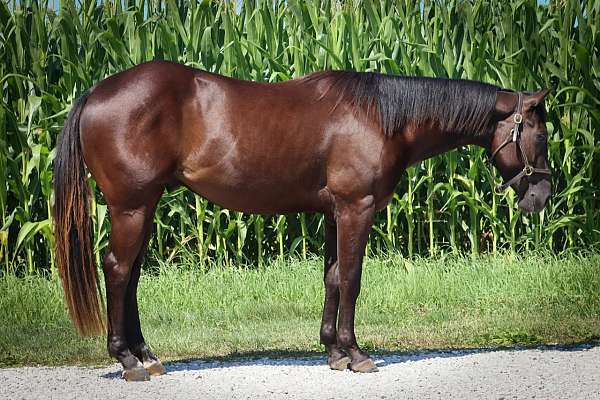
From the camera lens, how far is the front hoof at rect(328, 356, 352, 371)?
20.4ft

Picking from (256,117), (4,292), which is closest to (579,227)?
(256,117)

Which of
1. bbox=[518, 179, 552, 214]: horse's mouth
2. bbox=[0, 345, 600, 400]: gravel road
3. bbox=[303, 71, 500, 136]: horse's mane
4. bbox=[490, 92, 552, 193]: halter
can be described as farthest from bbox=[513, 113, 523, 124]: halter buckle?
bbox=[0, 345, 600, 400]: gravel road

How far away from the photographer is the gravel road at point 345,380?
5.49 meters

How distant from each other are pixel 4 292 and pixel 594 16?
20.3ft

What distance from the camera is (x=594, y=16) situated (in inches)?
392

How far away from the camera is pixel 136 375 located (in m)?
5.95

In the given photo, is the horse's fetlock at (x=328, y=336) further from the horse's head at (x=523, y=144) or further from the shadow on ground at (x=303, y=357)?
the horse's head at (x=523, y=144)

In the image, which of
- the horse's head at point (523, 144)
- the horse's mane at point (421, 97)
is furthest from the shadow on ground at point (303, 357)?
the horse's mane at point (421, 97)

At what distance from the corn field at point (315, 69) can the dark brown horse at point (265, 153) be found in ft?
9.40

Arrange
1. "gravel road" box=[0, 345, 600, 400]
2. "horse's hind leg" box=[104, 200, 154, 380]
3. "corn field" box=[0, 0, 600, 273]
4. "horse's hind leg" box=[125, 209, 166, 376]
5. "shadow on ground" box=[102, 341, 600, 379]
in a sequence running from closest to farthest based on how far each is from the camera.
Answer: "gravel road" box=[0, 345, 600, 400] → "horse's hind leg" box=[104, 200, 154, 380] → "horse's hind leg" box=[125, 209, 166, 376] → "shadow on ground" box=[102, 341, 600, 379] → "corn field" box=[0, 0, 600, 273]

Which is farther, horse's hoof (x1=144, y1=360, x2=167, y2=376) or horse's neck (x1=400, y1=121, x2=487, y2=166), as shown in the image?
horse's neck (x1=400, y1=121, x2=487, y2=166)

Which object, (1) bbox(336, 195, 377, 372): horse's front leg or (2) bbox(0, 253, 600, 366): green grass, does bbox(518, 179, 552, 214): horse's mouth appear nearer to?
(1) bbox(336, 195, 377, 372): horse's front leg

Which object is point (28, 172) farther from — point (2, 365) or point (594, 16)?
point (594, 16)

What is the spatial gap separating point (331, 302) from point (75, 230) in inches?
65.1
